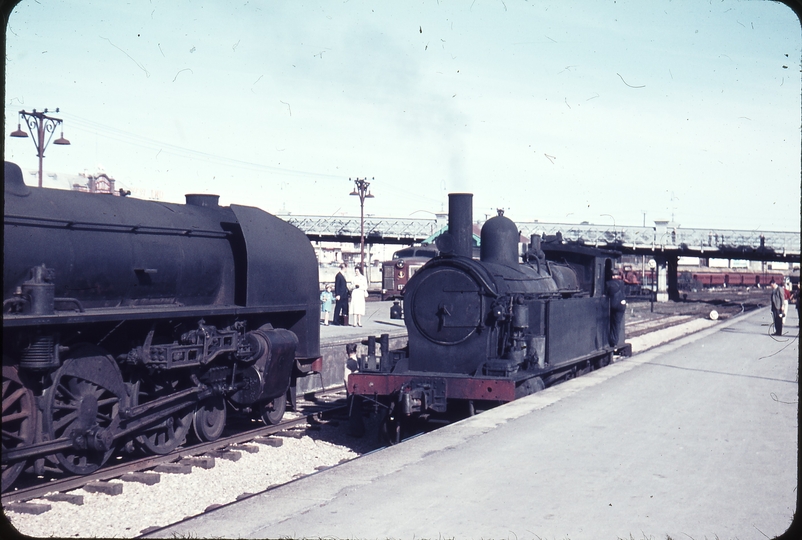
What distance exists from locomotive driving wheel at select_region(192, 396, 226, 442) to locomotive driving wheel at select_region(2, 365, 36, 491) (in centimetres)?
242

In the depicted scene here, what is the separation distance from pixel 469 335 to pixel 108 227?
4.60m

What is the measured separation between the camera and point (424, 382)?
346 inches

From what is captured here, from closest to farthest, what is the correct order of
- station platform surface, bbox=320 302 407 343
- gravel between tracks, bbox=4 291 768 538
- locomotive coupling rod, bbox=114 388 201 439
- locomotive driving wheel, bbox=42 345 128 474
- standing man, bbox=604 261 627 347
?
gravel between tracks, bbox=4 291 768 538, locomotive driving wheel, bbox=42 345 128 474, locomotive coupling rod, bbox=114 388 201 439, standing man, bbox=604 261 627 347, station platform surface, bbox=320 302 407 343

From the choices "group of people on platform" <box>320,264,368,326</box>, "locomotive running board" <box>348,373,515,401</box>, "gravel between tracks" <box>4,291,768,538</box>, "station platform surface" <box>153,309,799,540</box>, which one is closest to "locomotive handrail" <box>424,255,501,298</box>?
"locomotive running board" <box>348,373,515,401</box>

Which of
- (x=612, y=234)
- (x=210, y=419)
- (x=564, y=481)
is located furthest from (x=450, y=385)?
(x=612, y=234)

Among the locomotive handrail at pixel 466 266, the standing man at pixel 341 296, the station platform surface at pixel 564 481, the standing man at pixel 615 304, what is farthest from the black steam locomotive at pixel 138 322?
the standing man at pixel 341 296

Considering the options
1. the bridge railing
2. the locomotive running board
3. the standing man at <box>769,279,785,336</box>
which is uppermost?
the bridge railing

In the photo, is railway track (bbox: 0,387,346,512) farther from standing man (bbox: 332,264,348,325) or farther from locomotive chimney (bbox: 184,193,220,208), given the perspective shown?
standing man (bbox: 332,264,348,325)

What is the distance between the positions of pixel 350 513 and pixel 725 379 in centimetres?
830

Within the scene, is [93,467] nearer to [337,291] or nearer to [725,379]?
[725,379]

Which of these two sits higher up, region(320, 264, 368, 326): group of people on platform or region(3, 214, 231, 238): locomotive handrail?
region(3, 214, 231, 238): locomotive handrail

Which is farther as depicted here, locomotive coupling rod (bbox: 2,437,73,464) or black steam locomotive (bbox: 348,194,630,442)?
black steam locomotive (bbox: 348,194,630,442)

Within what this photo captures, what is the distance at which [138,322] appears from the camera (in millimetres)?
7457

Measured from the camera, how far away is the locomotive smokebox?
11070 mm
